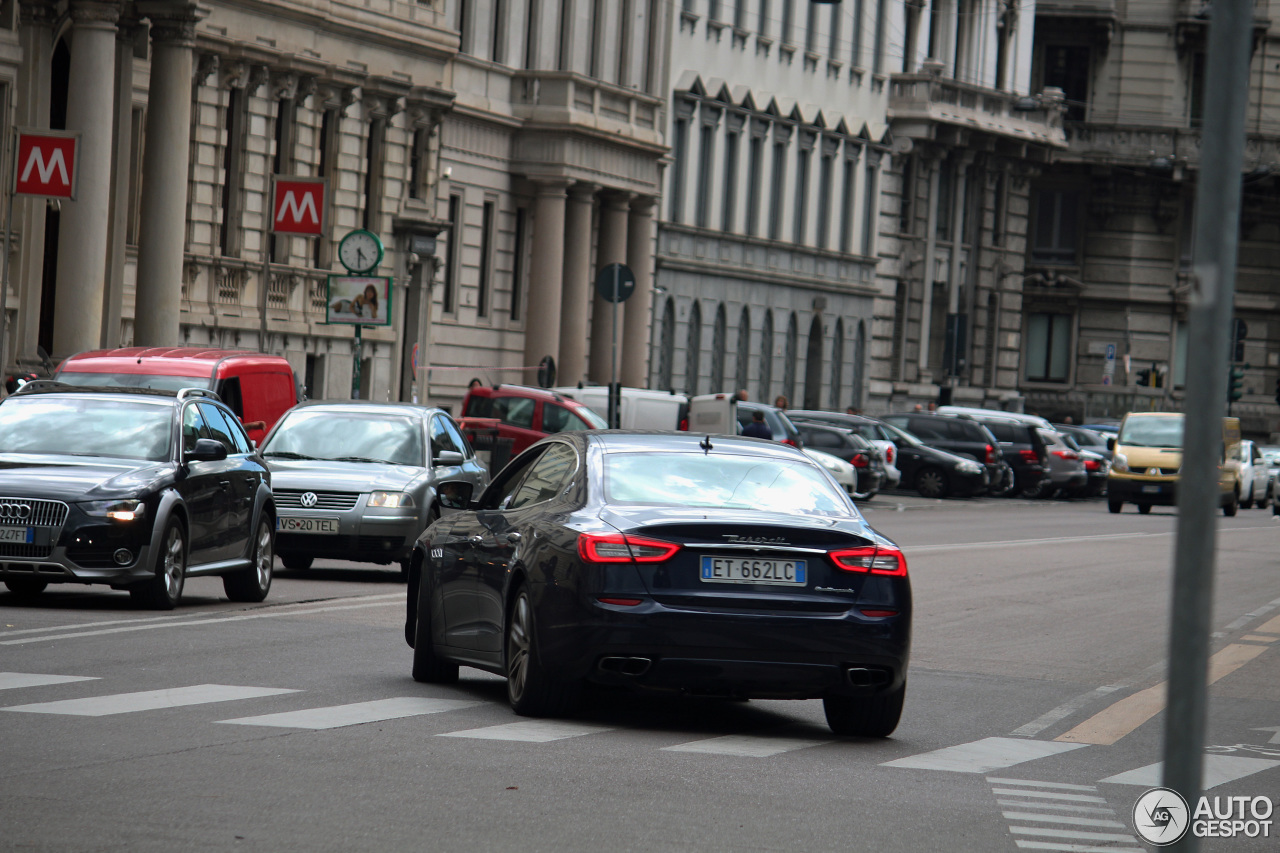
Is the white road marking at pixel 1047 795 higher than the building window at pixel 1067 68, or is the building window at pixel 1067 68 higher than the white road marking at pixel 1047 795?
the building window at pixel 1067 68

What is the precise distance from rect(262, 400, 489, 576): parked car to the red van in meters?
1.95

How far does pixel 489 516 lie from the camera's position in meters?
11.6

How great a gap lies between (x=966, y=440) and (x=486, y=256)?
11.1m

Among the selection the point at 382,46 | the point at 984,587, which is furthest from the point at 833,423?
the point at 984,587

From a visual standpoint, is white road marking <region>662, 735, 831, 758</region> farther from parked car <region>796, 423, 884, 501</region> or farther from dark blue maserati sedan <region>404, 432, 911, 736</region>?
parked car <region>796, 423, 884, 501</region>

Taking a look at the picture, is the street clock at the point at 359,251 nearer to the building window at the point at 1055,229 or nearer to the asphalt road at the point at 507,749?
the asphalt road at the point at 507,749

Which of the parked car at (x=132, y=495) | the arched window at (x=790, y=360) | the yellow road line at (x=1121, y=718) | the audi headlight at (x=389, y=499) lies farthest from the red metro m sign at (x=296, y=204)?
the arched window at (x=790, y=360)

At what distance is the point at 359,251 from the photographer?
99.0ft

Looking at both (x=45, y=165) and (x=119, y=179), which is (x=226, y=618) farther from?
(x=119, y=179)

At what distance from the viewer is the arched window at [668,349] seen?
55938mm

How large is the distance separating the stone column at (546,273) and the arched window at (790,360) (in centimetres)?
1411

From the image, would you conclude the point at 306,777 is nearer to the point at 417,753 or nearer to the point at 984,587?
the point at 417,753

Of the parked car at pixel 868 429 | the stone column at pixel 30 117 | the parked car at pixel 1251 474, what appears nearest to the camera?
the stone column at pixel 30 117

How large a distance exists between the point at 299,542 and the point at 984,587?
6.53 metres
